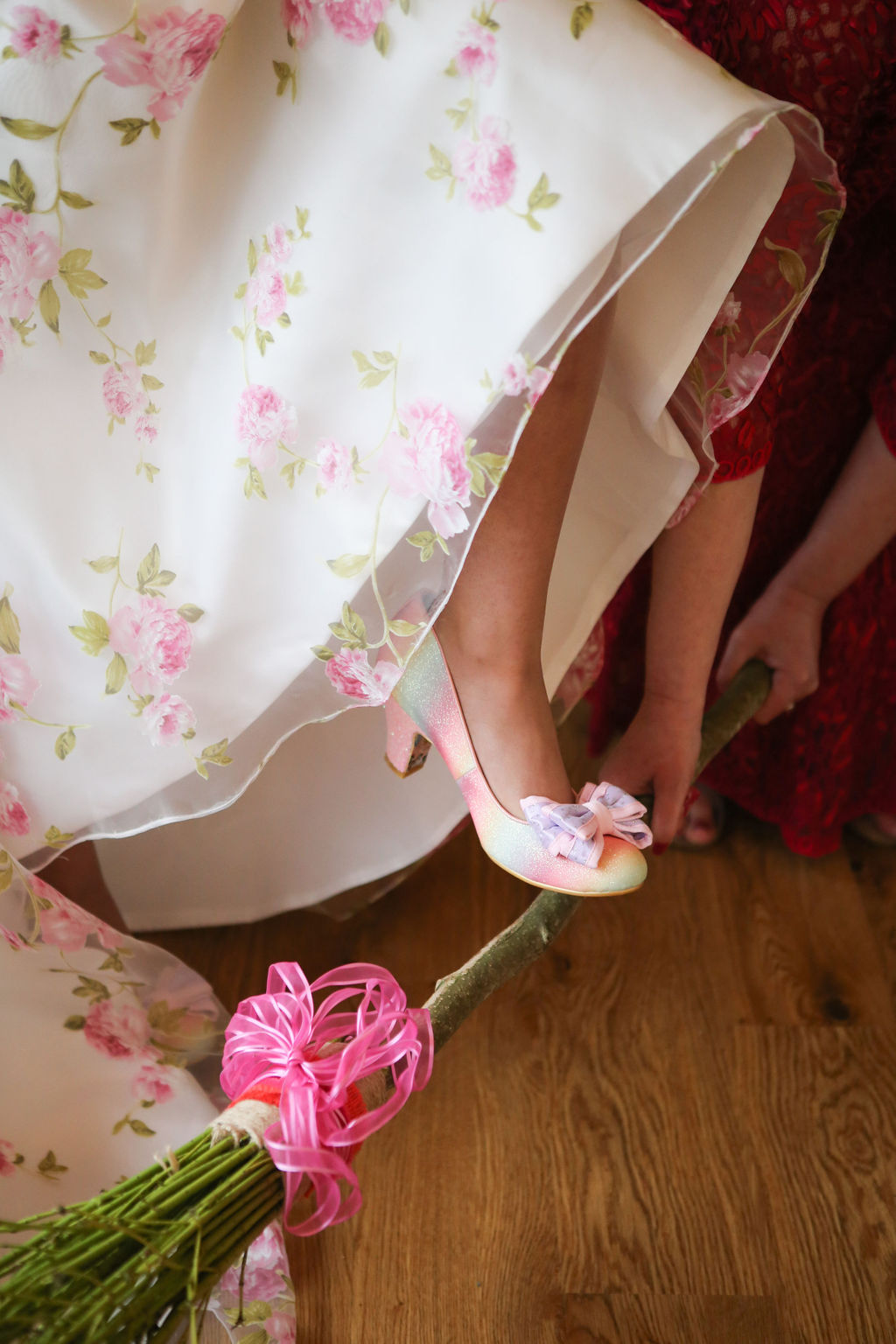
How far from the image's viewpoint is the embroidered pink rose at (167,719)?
71 centimetres

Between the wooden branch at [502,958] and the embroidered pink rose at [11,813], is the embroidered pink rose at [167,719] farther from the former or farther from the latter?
the wooden branch at [502,958]

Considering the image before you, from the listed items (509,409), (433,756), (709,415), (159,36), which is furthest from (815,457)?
(159,36)

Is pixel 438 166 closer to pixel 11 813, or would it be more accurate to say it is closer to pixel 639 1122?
pixel 11 813

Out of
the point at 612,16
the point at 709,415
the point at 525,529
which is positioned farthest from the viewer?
the point at 709,415

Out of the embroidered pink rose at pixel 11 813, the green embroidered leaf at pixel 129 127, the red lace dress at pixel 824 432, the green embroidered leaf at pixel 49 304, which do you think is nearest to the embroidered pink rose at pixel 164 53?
the green embroidered leaf at pixel 129 127

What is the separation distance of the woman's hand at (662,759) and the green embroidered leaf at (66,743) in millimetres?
443

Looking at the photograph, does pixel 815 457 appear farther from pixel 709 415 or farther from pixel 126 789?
pixel 126 789

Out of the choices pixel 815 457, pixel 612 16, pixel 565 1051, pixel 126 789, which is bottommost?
pixel 565 1051

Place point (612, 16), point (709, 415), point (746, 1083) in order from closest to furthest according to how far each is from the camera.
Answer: point (612, 16) < point (709, 415) < point (746, 1083)

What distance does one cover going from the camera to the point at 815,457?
1.10 meters

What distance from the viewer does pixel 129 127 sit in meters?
0.61

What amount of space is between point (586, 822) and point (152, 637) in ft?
1.03

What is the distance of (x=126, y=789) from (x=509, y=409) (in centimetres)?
38

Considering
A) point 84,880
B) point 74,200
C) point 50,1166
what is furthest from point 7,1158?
point 74,200
